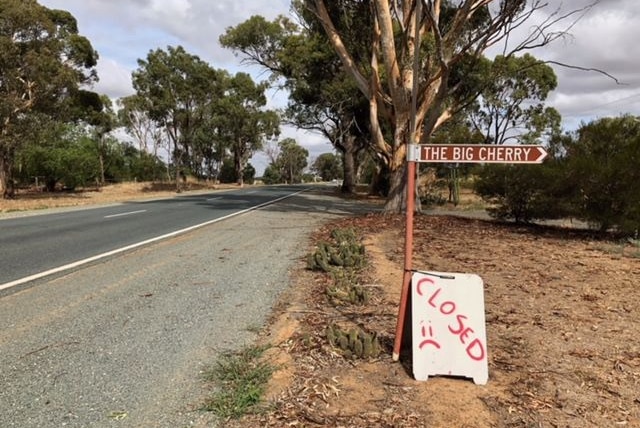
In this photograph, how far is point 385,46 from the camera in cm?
1409

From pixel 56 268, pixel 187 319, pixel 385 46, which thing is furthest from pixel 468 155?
pixel 385 46

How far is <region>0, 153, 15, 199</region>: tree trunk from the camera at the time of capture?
31266 mm

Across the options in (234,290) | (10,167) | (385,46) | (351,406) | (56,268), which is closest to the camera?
(351,406)

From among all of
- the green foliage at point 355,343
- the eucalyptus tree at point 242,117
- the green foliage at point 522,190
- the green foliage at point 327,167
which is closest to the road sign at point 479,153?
the green foliage at point 355,343

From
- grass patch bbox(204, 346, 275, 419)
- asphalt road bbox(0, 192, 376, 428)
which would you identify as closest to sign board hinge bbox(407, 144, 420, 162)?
grass patch bbox(204, 346, 275, 419)

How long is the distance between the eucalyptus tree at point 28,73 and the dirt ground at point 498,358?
1035 inches

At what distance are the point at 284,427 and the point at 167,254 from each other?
20.9 ft

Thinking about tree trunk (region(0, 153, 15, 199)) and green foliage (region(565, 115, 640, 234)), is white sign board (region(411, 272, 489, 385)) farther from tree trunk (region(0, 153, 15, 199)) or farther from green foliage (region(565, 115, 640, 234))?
tree trunk (region(0, 153, 15, 199))

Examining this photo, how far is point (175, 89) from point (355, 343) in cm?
4193

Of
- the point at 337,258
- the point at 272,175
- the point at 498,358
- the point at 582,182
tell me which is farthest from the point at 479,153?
the point at 272,175

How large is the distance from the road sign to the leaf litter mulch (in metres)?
1.66

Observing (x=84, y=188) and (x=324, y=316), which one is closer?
(x=324, y=316)

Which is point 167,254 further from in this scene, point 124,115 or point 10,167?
point 124,115

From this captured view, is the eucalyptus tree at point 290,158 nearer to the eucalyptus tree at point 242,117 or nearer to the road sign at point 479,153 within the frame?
the eucalyptus tree at point 242,117
